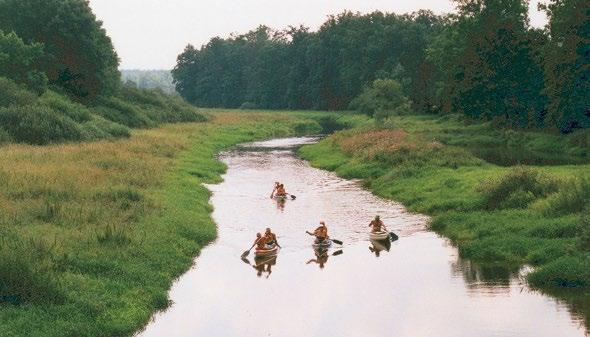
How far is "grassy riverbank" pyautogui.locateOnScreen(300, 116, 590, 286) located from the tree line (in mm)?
5050

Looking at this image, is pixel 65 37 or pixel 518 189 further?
pixel 65 37

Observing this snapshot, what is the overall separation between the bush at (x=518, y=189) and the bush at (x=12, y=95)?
47.0m

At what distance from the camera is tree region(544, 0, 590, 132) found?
6700 cm

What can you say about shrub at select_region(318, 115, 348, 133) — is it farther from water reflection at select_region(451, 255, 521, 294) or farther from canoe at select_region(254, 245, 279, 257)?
water reflection at select_region(451, 255, 521, 294)

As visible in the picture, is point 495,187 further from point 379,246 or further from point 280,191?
point 280,191

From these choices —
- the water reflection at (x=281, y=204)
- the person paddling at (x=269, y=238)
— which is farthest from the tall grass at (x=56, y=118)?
the person paddling at (x=269, y=238)

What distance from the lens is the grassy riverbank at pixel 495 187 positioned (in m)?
29.0

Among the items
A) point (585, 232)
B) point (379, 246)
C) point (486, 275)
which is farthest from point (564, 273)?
point (379, 246)

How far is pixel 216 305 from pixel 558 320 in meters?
11.1

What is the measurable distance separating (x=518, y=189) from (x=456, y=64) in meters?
57.5

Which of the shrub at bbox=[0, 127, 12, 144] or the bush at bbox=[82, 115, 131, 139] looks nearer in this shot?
the shrub at bbox=[0, 127, 12, 144]

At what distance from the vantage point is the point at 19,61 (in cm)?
7638

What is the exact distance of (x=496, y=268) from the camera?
2878 cm

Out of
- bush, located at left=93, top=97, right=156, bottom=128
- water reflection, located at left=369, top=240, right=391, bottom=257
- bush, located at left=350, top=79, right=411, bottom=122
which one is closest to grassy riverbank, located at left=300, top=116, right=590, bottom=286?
water reflection, located at left=369, top=240, right=391, bottom=257
